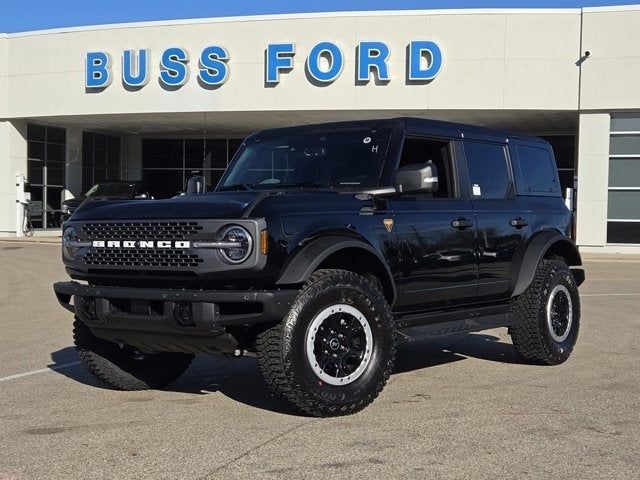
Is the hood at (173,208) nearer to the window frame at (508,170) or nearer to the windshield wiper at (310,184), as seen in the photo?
the windshield wiper at (310,184)

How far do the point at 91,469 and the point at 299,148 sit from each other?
3.16 meters

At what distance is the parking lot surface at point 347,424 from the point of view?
4.29 metres

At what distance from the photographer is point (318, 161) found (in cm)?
636

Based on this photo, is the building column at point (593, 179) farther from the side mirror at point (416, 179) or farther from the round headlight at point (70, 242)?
the round headlight at point (70, 242)

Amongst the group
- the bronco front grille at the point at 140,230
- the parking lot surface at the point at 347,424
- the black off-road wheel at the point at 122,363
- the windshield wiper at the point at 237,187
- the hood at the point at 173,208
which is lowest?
the parking lot surface at the point at 347,424

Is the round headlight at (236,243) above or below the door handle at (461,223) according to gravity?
below

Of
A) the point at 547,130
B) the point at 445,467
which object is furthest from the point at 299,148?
the point at 547,130

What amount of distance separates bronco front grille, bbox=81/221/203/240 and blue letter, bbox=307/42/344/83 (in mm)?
20637

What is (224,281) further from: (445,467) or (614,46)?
(614,46)

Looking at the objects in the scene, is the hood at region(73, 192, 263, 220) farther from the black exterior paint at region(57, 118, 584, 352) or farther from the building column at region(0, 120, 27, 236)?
the building column at region(0, 120, 27, 236)

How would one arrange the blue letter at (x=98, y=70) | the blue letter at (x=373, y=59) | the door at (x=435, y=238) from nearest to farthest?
the door at (x=435, y=238), the blue letter at (x=373, y=59), the blue letter at (x=98, y=70)

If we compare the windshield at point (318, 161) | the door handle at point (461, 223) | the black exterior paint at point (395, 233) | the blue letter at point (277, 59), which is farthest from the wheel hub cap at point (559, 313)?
the blue letter at point (277, 59)

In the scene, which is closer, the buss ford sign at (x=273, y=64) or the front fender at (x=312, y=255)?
the front fender at (x=312, y=255)

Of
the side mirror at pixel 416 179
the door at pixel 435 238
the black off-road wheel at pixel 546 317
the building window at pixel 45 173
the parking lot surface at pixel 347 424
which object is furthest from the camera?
the building window at pixel 45 173
